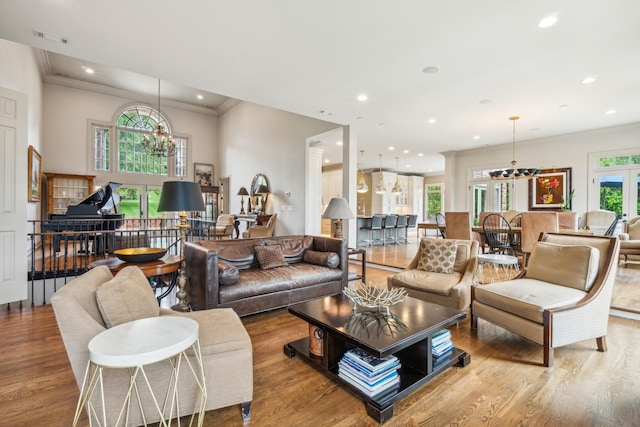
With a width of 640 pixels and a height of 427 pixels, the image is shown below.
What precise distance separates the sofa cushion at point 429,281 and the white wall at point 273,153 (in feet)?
Result: 12.9

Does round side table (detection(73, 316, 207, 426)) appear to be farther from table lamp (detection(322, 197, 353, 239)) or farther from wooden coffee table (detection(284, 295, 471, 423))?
table lamp (detection(322, 197, 353, 239))

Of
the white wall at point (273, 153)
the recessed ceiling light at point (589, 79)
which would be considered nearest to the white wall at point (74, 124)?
the white wall at point (273, 153)

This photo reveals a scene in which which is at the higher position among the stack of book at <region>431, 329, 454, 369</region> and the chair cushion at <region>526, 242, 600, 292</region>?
the chair cushion at <region>526, 242, 600, 292</region>

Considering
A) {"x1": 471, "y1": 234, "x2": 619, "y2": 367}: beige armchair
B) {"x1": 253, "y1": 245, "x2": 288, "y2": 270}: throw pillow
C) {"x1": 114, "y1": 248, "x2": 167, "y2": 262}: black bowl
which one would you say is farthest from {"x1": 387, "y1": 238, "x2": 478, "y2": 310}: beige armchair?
{"x1": 114, "y1": 248, "x2": 167, "y2": 262}: black bowl

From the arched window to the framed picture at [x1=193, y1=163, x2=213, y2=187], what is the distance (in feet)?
1.25

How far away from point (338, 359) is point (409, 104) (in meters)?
4.16

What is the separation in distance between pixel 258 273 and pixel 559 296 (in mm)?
2831

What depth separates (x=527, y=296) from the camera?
97.6 inches

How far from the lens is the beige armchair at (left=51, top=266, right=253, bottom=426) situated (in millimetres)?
1400

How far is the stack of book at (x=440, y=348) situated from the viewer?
7.23ft

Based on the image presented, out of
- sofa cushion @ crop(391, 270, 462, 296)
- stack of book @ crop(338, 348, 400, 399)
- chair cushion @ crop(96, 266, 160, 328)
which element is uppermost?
chair cushion @ crop(96, 266, 160, 328)

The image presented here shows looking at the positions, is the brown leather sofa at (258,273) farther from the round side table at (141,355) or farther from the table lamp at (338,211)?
the round side table at (141,355)

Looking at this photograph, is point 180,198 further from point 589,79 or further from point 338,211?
point 589,79

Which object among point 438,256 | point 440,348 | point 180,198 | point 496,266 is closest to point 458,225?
point 496,266
